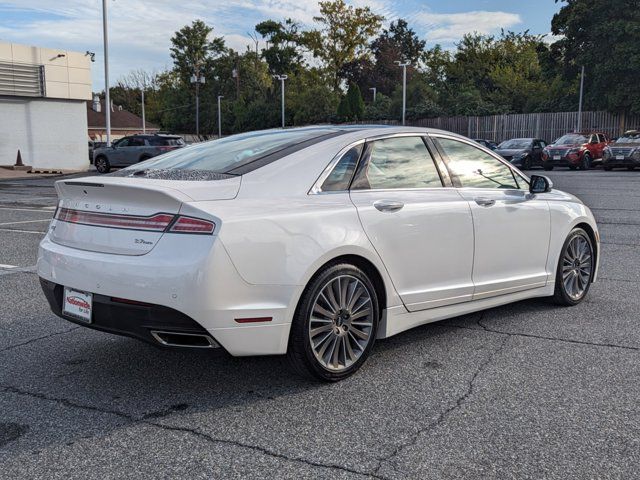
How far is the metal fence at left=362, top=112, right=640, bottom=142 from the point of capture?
40406 mm

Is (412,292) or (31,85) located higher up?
(31,85)

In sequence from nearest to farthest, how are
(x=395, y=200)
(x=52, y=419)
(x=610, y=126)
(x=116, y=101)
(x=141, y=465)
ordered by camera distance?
1. (x=141, y=465)
2. (x=52, y=419)
3. (x=395, y=200)
4. (x=610, y=126)
5. (x=116, y=101)

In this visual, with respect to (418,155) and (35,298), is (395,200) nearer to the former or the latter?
(418,155)

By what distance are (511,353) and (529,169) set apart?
2798cm

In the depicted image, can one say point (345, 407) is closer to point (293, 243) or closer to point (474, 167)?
point (293, 243)

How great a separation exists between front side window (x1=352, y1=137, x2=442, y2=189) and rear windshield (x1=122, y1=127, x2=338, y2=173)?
14.4 inches

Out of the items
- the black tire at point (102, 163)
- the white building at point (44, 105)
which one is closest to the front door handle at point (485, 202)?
the black tire at point (102, 163)

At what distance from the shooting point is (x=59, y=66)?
1266 inches

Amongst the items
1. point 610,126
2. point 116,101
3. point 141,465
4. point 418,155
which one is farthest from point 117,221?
point 116,101

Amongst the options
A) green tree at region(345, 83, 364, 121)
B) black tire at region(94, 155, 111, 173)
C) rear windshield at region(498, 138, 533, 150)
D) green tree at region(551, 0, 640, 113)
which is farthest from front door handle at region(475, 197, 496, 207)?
green tree at region(345, 83, 364, 121)

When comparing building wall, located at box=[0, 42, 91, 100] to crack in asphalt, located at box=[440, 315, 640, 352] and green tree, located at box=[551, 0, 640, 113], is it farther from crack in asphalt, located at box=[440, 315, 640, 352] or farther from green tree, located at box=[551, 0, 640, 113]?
crack in asphalt, located at box=[440, 315, 640, 352]

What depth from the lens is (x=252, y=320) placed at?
350cm

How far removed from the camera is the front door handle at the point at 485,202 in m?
4.81

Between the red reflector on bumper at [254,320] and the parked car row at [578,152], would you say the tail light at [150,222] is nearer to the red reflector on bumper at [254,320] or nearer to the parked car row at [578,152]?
the red reflector on bumper at [254,320]
